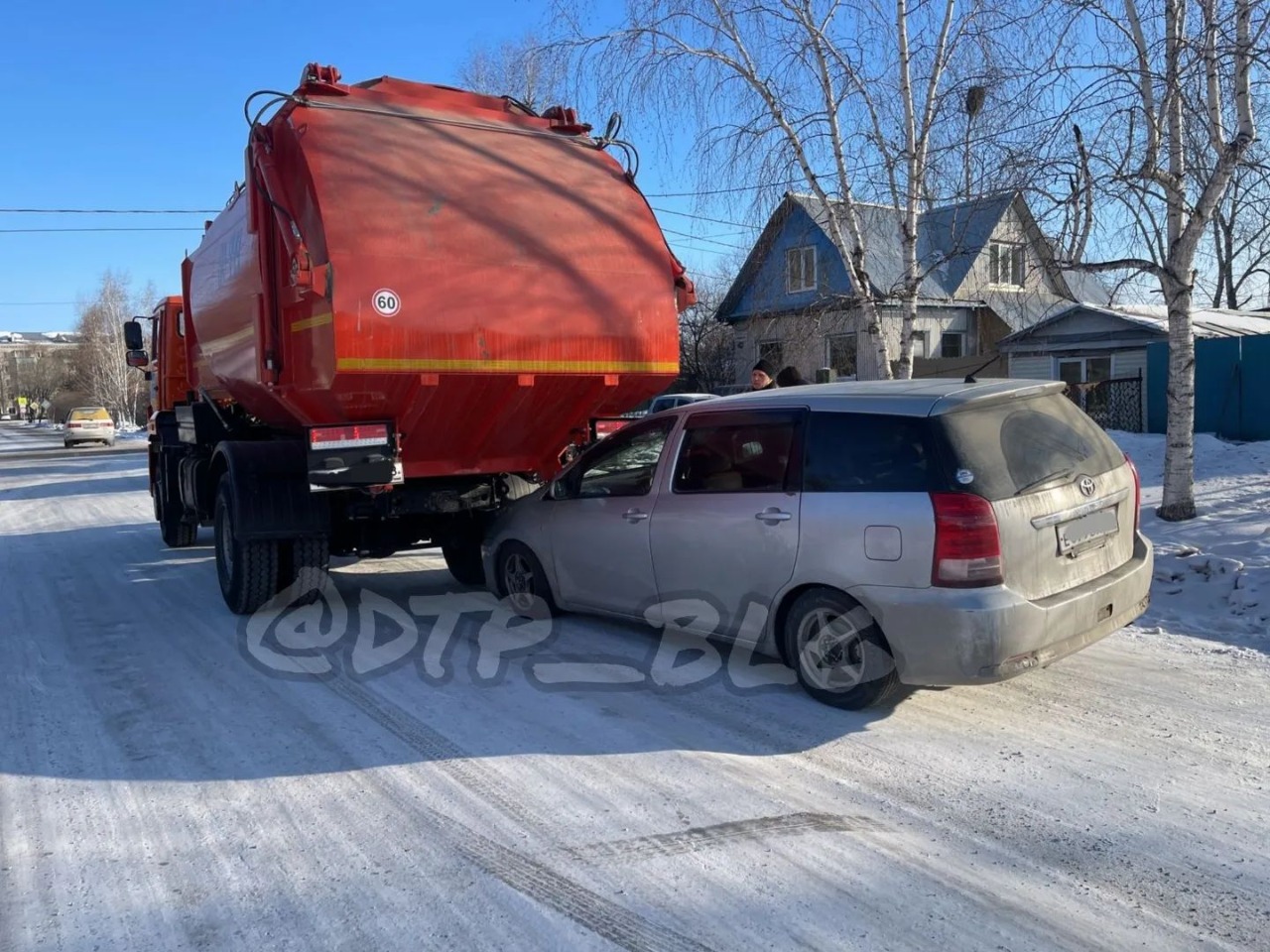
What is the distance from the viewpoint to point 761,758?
456cm

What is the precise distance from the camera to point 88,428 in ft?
131

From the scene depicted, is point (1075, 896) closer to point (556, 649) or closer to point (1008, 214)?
point (556, 649)

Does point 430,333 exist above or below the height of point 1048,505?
above

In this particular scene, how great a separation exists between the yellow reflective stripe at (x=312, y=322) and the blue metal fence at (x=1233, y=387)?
47.9 ft

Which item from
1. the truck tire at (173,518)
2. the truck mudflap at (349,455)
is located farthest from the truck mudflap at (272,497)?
the truck tire at (173,518)

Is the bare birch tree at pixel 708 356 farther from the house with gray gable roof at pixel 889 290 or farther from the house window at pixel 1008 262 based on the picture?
the house window at pixel 1008 262

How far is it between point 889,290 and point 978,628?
9.83 m

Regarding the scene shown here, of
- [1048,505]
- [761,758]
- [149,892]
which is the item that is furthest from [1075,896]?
[149,892]

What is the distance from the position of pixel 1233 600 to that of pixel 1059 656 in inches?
124

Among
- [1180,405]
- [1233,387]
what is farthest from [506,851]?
[1233,387]

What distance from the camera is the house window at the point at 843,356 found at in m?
28.6

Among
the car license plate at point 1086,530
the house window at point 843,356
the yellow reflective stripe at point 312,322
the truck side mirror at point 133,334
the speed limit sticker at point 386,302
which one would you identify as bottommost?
the car license plate at point 1086,530

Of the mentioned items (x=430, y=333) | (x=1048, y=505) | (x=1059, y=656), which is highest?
(x=430, y=333)

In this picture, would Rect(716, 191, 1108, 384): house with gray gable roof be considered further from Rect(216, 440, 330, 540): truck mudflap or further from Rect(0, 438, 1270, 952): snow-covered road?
Rect(216, 440, 330, 540): truck mudflap
